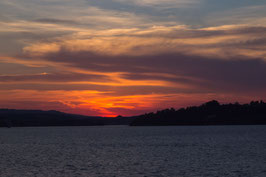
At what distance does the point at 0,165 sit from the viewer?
232 ft

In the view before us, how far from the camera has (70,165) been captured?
70.2 meters

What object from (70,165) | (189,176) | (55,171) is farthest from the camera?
(70,165)

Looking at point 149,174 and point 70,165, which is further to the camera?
point 70,165

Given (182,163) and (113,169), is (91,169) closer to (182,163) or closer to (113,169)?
(113,169)

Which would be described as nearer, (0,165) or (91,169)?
(91,169)

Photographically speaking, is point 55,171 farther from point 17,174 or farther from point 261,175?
point 261,175

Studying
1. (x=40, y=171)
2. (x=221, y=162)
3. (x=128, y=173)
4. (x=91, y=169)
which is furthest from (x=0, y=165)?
(x=221, y=162)

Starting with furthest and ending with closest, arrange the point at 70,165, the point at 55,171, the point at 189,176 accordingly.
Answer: the point at 70,165 < the point at 55,171 < the point at 189,176

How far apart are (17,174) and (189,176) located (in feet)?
87.7

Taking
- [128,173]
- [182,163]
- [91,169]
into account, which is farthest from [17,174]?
[182,163]

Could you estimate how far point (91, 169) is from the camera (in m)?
63.6

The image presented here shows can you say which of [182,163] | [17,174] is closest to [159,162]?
[182,163]

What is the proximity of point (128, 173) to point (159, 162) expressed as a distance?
1689cm

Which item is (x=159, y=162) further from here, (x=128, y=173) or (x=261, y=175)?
(x=261, y=175)
